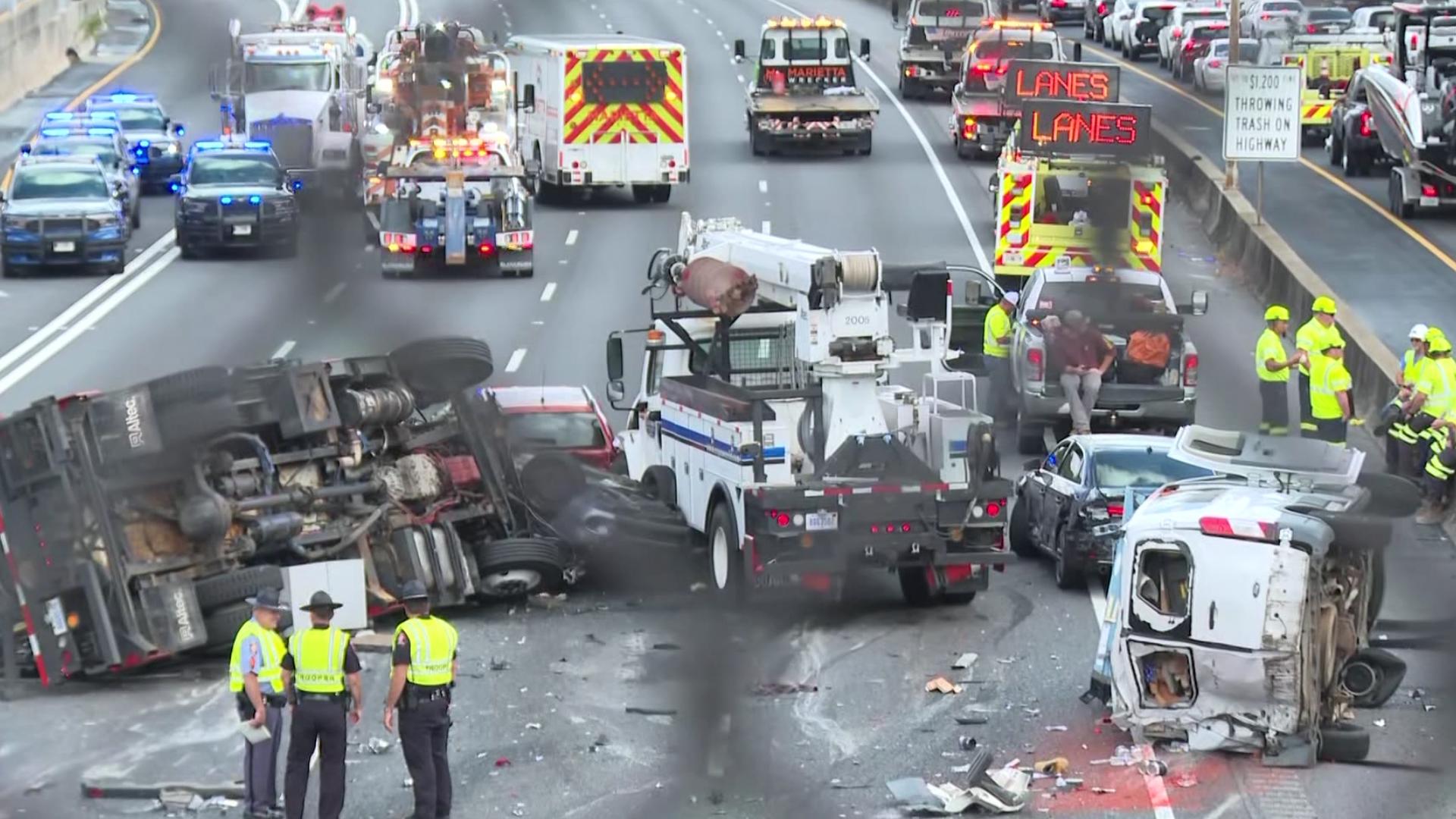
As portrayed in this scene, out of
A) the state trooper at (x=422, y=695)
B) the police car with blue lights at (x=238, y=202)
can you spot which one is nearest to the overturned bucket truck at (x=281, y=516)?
the police car with blue lights at (x=238, y=202)

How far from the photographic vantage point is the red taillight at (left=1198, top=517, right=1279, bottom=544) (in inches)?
484

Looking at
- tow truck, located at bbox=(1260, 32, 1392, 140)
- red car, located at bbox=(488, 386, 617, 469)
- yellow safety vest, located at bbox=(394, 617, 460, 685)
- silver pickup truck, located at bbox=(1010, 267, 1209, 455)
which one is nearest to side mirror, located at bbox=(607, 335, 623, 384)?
red car, located at bbox=(488, 386, 617, 469)

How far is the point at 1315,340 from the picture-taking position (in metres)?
19.0

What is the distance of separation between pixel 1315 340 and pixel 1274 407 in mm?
5001

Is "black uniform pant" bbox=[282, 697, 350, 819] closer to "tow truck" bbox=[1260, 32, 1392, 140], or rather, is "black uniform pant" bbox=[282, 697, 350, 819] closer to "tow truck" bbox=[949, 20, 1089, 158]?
"tow truck" bbox=[949, 20, 1089, 158]

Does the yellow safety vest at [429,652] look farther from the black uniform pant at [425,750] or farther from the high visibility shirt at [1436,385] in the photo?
the high visibility shirt at [1436,385]

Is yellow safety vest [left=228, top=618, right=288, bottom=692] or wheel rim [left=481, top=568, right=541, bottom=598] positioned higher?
yellow safety vest [left=228, top=618, right=288, bottom=692]

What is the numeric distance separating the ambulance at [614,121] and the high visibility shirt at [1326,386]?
23156 mm

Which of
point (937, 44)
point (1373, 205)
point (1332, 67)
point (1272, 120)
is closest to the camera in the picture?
point (1272, 120)

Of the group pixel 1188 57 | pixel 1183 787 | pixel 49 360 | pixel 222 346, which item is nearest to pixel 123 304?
pixel 49 360

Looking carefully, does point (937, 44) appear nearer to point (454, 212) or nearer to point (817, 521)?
point (454, 212)

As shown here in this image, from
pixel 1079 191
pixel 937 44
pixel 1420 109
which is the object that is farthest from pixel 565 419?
pixel 937 44

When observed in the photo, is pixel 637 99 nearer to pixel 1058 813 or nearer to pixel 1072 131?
pixel 1072 131

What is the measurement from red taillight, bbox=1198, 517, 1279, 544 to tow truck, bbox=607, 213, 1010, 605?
402cm
